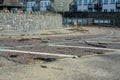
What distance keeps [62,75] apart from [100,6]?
293 feet

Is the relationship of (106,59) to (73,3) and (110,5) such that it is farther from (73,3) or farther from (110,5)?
(73,3)

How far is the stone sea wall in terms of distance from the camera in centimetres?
4100

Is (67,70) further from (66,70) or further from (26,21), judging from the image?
(26,21)

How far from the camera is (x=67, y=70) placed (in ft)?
39.6

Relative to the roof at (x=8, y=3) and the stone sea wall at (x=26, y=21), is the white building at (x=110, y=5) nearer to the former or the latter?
the stone sea wall at (x=26, y=21)

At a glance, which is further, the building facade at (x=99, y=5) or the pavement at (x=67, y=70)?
the building facade at (x=99, y=5)

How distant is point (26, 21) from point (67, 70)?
32.7 metres

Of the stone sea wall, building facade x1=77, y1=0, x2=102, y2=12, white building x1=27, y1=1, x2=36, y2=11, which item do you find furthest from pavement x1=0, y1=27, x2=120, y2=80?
white building x1=27, y1=1, x2=36, y2=11

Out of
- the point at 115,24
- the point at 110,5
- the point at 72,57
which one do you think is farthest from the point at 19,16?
the point at 110,5

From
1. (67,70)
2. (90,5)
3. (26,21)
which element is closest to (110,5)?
(90,5)

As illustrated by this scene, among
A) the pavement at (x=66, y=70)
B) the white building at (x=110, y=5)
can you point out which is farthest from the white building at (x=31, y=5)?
the pavement at (x=66, y=70)

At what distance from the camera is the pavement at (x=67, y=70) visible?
1087 centimetres

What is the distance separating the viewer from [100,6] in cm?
9900

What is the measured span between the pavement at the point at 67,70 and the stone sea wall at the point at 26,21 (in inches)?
1088
